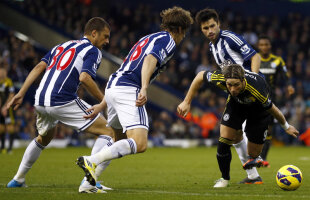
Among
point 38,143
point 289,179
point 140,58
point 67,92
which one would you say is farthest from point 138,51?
point 289,179

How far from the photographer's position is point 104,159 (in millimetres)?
6188

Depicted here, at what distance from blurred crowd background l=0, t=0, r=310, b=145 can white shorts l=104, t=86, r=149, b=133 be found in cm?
1340

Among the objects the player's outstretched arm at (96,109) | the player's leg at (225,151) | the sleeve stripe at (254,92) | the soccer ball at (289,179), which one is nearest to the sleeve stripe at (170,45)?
the player's outstretched arm at (96,109)

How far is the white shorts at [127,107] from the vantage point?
6.43 m

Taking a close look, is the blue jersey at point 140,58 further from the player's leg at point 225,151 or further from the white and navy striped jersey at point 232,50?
the white and navy striped jersey at point 232,50

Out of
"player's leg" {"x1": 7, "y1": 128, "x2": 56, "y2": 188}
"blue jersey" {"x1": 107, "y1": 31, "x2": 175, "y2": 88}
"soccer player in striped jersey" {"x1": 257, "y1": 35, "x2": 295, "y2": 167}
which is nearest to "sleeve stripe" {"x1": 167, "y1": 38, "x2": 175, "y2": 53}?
"blue jersey" {"x1": 107, "y1": 31, "x2": 175, "y2": 88}

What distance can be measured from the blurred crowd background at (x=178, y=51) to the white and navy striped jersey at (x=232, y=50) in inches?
431

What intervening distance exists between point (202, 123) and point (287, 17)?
9.13 meters

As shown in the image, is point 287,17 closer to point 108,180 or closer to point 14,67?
point 14,67

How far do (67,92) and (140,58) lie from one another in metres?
1.04

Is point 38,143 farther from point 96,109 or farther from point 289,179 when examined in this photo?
point 289,179

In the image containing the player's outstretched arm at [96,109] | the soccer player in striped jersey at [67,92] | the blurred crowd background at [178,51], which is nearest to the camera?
the player's outstretched arm at [96,109]

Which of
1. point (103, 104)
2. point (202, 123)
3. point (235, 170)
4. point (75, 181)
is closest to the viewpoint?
A: point (103, 104)

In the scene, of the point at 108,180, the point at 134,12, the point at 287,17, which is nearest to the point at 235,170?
the point at 108,180
